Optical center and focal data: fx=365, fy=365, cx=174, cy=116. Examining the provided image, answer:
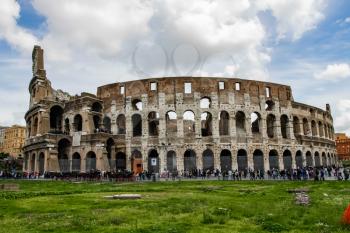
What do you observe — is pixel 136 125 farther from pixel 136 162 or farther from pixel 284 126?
pixel 284 126

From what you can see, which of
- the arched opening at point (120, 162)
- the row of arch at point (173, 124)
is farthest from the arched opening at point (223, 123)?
Result: the arched opening at point (120, 162)

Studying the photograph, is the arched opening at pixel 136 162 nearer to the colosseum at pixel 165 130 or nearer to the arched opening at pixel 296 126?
the colosseum at pixel 165 130

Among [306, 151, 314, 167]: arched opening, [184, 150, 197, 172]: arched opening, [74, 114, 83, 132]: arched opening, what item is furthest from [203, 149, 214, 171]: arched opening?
[74, 114, 83, 132]: arched opening

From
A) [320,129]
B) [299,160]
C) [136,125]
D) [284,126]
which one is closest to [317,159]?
[320,129]

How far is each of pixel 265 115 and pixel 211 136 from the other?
26.1 feet

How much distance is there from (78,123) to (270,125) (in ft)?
82.8

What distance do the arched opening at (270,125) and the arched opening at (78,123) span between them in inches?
963

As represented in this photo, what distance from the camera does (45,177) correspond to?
40125 mm

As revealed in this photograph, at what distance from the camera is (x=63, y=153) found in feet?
149

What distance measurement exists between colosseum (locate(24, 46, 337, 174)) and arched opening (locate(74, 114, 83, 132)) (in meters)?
0.13

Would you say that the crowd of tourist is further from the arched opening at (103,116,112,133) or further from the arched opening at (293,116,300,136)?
the arched opening at (293,116,300,136)

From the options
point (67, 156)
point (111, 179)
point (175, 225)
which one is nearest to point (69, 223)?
point (175, 225)

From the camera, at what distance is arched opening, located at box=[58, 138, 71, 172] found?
43.5m

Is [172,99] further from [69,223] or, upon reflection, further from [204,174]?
[69,223]
